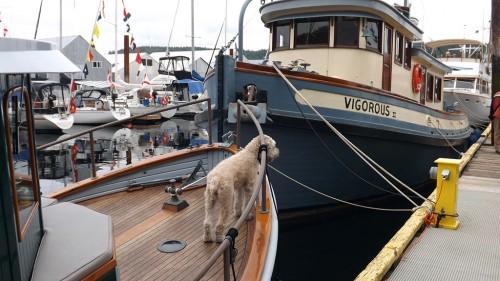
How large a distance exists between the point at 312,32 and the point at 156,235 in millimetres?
5557

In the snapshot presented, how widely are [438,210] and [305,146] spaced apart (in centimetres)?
260

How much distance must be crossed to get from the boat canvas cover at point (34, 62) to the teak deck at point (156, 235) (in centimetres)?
207

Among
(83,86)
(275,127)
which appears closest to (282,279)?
(275,127)

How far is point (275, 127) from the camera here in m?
6.70

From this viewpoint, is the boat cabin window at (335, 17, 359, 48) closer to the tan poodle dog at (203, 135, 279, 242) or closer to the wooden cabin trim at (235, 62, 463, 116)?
the wooden cabin trim at (235, 62, 463, 116)

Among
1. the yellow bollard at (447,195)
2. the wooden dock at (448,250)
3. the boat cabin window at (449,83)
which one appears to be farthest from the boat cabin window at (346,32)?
the boat cabin window at (449,83)

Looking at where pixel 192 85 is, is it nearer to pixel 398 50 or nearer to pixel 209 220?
pixel 398 50

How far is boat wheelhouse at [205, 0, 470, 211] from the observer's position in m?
6.66

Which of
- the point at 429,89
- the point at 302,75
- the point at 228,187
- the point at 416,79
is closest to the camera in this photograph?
the point at 228,187

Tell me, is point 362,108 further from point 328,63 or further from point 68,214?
point 68,214

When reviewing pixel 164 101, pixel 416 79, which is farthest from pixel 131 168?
pixel 164 101

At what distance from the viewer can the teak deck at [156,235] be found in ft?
11.4

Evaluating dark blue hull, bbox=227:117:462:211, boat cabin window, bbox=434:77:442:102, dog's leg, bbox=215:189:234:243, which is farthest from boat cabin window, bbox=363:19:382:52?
dog's leg, bbox=215:189:234:243

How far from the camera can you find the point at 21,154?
2.03 metres
